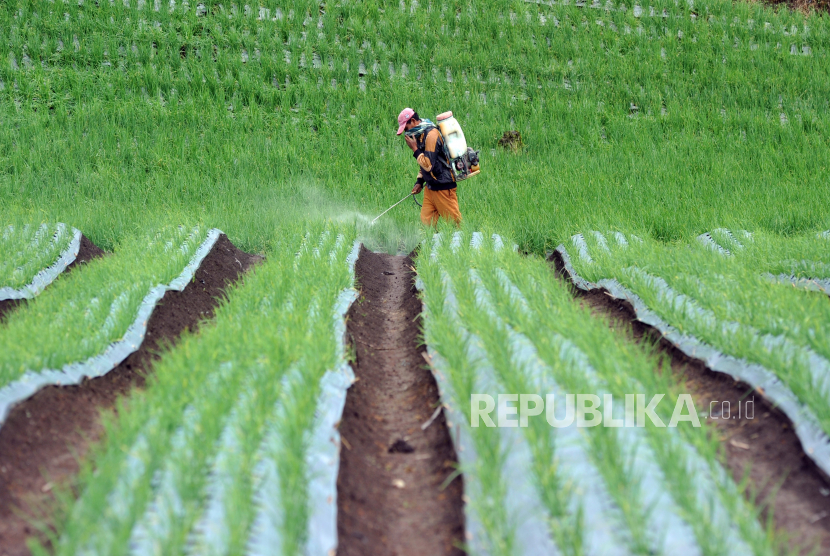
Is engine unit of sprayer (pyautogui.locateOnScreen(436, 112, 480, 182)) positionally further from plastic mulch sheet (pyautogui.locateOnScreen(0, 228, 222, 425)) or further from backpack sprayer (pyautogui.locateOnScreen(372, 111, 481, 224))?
plastic mulch sheet (pyautogui.locateOnScreen(0, 228, 222, 425))

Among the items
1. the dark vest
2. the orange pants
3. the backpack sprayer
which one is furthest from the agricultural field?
the backpack sprayer

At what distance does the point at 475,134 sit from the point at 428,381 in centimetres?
678

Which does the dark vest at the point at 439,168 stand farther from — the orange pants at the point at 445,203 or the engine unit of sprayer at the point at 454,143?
the orange pants at the point at 445,203

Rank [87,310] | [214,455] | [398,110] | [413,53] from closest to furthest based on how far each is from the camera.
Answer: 1. [214,455]
2. [87,310]
3. [398,110]
4. [413,53]

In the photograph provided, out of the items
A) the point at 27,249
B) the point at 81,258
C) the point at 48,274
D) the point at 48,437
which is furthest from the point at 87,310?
the point at 81,258

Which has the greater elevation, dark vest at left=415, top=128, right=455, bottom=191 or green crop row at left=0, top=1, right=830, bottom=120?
green crop row at left=0, top=1, right=830, bottom=120

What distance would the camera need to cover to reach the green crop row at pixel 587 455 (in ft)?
5.35

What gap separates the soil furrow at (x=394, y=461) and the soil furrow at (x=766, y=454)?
0.91 metres

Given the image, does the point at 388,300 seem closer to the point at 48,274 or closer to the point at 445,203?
the point at 445,203

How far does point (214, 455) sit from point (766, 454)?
5.95 feet

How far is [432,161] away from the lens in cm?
612

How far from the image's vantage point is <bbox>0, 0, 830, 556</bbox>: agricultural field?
181 centimetres

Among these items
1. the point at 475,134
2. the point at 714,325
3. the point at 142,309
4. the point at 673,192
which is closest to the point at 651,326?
the point at 714,325

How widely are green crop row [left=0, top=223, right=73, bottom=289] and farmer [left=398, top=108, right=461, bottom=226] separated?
293cm
